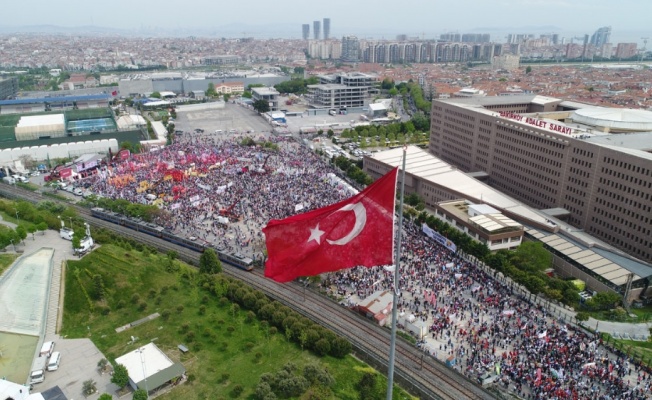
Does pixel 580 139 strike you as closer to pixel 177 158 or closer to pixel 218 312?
pixel 218 312

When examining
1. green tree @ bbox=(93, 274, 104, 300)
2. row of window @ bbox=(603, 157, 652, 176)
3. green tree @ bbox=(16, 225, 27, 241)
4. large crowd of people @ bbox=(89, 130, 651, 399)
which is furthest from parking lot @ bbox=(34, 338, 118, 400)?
row of window @ bbox=(603, 157, 652, 176)

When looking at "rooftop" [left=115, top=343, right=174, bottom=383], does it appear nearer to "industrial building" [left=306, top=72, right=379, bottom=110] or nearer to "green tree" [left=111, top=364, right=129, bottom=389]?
"green tree" [left=111, top=364, right=129, bottom=389]

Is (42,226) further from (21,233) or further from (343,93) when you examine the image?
(343,93)

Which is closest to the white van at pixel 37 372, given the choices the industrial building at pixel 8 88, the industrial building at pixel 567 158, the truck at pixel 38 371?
the truck at pixel 38 371

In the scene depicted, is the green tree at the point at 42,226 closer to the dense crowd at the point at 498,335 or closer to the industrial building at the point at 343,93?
the dense crowd at the point at 498,335

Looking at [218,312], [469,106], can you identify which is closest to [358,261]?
[218,312]
